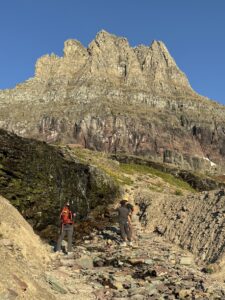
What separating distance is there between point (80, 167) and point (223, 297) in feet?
62.9

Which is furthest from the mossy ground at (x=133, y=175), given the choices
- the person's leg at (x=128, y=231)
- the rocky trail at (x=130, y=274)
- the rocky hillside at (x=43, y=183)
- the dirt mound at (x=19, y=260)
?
the dirt mound at (x=19, y=260)

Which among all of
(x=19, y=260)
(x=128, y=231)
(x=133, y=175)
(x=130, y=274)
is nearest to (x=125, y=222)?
(x=128, y=231)

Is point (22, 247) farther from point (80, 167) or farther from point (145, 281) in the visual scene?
point (80, 167)

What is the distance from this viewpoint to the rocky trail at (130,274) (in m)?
16.3

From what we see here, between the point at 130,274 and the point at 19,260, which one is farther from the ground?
the point at 130,274

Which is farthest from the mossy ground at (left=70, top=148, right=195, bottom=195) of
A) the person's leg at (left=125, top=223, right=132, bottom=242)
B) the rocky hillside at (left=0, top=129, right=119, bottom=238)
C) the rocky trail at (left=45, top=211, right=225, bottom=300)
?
the rocky trail at (left=45, top=211, right=225, bottom=300)

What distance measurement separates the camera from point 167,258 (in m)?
21.3

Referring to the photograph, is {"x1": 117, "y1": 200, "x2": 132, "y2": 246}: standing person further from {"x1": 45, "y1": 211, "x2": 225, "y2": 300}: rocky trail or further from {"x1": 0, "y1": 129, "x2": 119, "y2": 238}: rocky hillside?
{"x1": 0, "y1": 129, "x2": 119, "y2": 238}: rocky hillside

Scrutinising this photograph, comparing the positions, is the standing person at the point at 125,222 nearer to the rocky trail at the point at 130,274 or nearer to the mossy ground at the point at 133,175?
the rocky trail at the point at 130,274

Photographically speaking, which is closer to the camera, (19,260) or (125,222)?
(19,260)

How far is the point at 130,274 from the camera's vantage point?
Result: 1909 centimetres

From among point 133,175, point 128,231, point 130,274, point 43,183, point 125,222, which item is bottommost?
point 130,274

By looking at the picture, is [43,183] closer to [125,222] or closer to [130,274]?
[125,222]

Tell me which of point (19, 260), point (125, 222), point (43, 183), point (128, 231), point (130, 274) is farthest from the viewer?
point (43, 183)
